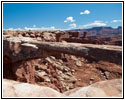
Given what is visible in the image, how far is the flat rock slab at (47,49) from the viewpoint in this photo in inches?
105

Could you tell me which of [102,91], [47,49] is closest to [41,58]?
[47,49]

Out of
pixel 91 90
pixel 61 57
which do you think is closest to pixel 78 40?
pixel 61 57

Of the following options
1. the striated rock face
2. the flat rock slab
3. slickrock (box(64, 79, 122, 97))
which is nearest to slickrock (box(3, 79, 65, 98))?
the striated rock face

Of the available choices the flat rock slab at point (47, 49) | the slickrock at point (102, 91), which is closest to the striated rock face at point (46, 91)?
the slickrock at point (102, 91)

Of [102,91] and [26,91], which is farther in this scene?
[102,91]

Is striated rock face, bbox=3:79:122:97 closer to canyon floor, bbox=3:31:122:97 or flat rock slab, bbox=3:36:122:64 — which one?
canyon floor, bbox=3:31:122:97

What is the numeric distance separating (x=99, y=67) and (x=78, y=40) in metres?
14.0

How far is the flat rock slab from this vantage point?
2666mm

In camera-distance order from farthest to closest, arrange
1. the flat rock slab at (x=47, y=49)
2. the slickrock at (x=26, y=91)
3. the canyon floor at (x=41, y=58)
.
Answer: the flat rock slab at (x=47, y=49)
the canyon floor at (x=41, y=58)
the slickrock at (x=26, y=91)

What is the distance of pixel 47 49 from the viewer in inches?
143

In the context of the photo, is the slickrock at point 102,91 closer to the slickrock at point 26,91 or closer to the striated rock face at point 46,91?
the striated rock face at point 46,91

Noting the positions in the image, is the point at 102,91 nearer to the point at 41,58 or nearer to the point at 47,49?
the point at 47,49

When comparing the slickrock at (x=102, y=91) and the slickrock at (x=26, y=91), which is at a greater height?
the slickrock at (x=26, y=91)

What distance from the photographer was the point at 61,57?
15.8 meters
